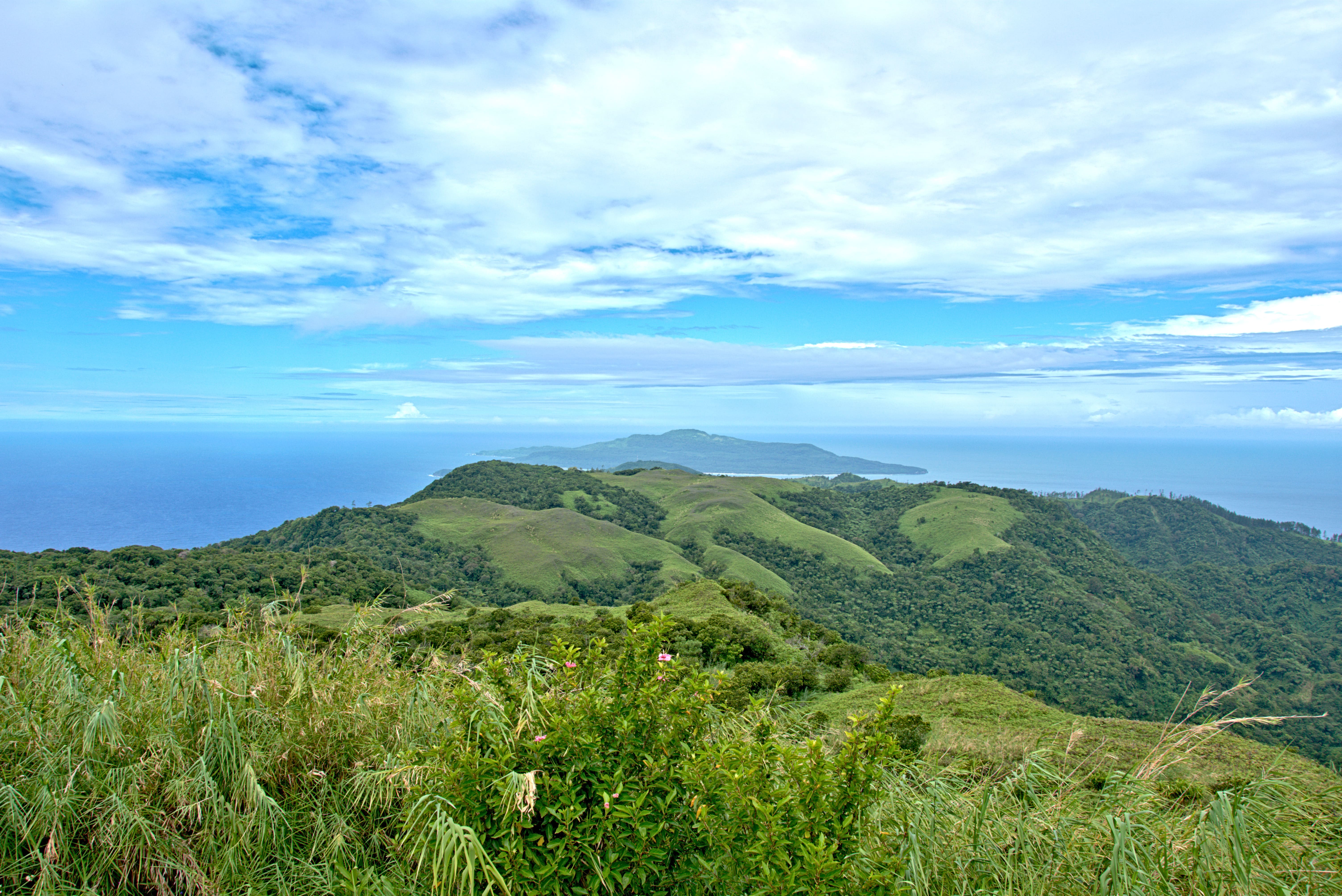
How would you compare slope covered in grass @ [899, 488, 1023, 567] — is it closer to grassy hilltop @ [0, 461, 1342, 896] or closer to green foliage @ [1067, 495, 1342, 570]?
green foliage @ [1067, 495, 1342, 570]

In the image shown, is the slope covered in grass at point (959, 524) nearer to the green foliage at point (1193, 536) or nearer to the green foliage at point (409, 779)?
the green foliage at point (1193, 536)

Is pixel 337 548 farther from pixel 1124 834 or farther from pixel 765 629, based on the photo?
pixel 1124 834

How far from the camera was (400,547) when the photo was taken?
70000mm

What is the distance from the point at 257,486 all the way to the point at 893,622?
20266 cm

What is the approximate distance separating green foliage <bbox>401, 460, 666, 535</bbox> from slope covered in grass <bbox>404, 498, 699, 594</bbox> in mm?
11099

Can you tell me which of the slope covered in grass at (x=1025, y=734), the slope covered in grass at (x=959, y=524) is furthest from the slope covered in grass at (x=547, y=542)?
the slope covered in grass at (x=1025, y=734)

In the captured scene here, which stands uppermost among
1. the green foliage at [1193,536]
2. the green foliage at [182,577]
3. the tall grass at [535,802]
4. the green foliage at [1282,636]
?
the tall grass at [535,802]

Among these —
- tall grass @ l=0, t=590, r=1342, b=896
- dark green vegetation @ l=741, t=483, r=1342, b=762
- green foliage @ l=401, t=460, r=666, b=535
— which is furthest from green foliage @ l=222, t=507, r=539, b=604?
tall grass @ l=0, t=590, r=1342, b=896

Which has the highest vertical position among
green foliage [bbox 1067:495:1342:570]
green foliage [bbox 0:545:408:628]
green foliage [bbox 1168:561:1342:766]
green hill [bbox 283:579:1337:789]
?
green hill [bbox 283:579:1337:789]

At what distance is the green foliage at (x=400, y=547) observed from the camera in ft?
198

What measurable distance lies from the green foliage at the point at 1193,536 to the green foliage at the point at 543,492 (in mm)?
100720

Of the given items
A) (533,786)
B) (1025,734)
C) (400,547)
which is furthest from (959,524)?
(533,786)

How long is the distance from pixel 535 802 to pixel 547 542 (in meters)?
71.3

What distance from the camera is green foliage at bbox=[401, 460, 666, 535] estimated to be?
100 metres
